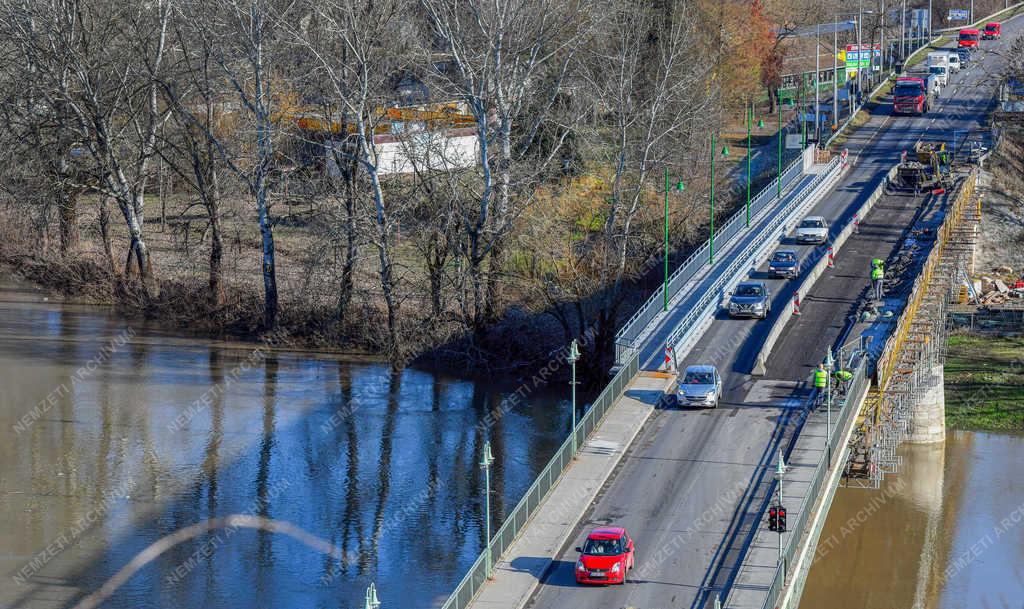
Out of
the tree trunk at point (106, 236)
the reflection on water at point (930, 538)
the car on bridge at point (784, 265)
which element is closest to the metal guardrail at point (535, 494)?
the reflection on water at point (930, 538)

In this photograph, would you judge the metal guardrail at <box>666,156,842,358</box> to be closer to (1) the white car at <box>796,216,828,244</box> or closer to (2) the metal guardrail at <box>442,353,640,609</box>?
(1) the white car at <box>796,216,828,244</box>

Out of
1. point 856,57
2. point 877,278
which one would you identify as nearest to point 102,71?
point 877,278

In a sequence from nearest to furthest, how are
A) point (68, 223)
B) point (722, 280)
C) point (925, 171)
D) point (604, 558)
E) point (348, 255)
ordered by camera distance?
point (604, 558), point (722, 280), point (348, 255), point (68, 223), point (925, 171)

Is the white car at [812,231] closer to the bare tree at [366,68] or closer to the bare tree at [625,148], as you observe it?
the bare tree at [625,148]

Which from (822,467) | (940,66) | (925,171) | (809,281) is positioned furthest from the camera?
(940,66)

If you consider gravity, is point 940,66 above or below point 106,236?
above

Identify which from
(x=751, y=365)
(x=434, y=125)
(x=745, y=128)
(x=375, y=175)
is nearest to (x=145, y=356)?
(x=375, y=175)

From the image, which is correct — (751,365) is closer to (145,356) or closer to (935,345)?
(935,345)

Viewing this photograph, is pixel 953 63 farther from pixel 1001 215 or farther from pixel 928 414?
pixel 928 414
